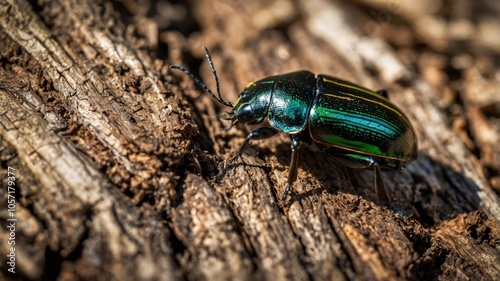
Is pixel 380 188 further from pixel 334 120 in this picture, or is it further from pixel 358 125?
pixel 334 120

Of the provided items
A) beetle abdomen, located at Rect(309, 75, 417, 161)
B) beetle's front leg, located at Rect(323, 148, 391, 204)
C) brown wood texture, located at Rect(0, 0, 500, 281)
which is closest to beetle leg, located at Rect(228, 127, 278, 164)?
brown wood texture, located at Rect(0, 0, 500, 281)

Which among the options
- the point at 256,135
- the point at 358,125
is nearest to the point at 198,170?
the point at 256,135

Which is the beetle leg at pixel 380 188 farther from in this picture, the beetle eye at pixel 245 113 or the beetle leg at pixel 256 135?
the beetle eye at pixel 245 113

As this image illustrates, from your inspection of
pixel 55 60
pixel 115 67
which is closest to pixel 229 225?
pixel 115 67

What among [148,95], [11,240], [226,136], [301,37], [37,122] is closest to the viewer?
[11,240]

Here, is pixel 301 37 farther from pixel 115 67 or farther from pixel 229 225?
pixel 229 225

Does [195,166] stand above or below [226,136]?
below
